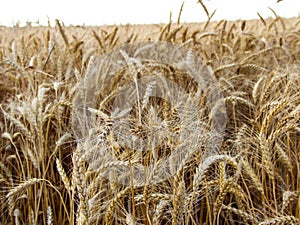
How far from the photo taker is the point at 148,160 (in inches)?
50.7

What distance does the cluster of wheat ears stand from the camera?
1015mm

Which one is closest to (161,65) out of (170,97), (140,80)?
(140,80)

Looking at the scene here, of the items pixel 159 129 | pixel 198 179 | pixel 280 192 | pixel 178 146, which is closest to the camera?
pixel 198 179

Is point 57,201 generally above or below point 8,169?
below

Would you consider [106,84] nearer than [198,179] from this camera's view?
No

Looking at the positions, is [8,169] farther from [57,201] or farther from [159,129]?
[159,129]

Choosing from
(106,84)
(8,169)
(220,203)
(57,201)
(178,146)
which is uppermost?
(106,84)

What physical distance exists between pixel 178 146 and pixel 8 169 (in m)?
1.03

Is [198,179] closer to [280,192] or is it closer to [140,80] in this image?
[280,192]

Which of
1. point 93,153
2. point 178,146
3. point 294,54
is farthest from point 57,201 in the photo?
point 294,54

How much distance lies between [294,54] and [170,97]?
188 centimetres

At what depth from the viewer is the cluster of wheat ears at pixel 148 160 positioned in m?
1.01

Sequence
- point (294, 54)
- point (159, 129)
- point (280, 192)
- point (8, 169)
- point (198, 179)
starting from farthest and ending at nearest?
point (294, 54), point (8, 169), point (280, 192), point (159, 129), point (198, 179)

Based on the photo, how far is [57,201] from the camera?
1.64m
